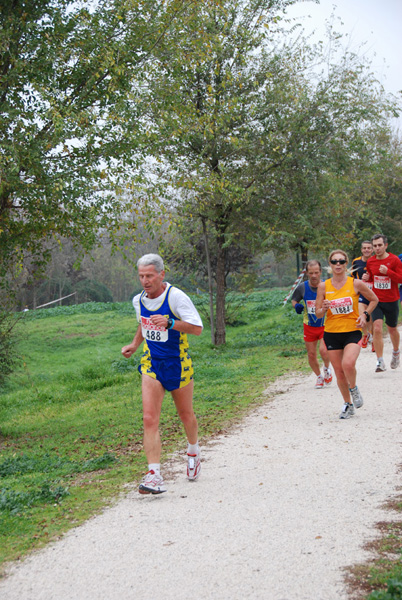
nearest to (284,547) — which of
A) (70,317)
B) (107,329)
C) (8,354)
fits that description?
(8,354)

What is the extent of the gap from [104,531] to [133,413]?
20.1 feet

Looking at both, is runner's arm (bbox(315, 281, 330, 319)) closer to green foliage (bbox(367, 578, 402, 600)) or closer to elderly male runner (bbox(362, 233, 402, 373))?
elderly male runner (bbox(362, 233, 402, 373))

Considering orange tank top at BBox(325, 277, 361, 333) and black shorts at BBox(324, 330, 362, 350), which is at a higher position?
orange tank top at BBox(325, 277, 361, 333)

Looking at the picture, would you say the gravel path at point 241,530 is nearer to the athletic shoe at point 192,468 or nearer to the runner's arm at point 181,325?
the athletic shoe at point 192,468

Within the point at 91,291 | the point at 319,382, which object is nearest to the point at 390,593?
the point at 319,382

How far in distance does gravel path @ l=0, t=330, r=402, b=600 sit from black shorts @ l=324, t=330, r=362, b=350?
120 centimetres

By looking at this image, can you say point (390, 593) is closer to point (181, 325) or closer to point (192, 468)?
point (181, 325)

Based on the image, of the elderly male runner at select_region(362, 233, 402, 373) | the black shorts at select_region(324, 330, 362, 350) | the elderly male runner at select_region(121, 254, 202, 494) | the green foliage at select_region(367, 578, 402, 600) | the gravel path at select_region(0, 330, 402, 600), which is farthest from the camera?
the elderly male runner at select_region(362, 233, 402, 373)

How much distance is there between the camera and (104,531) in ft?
16.4

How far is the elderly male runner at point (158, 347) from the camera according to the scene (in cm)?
581

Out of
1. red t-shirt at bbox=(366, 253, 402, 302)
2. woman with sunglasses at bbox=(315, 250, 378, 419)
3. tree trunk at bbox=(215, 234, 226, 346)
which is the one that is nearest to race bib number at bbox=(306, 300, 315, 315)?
red t-shirt at bbox=(366, 253, 402, 302)

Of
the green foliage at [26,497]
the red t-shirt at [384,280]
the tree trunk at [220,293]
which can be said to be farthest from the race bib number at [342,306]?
the tree trunk at [220,293]

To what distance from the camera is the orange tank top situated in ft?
27.7

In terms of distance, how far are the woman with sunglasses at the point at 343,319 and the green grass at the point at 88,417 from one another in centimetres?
176
